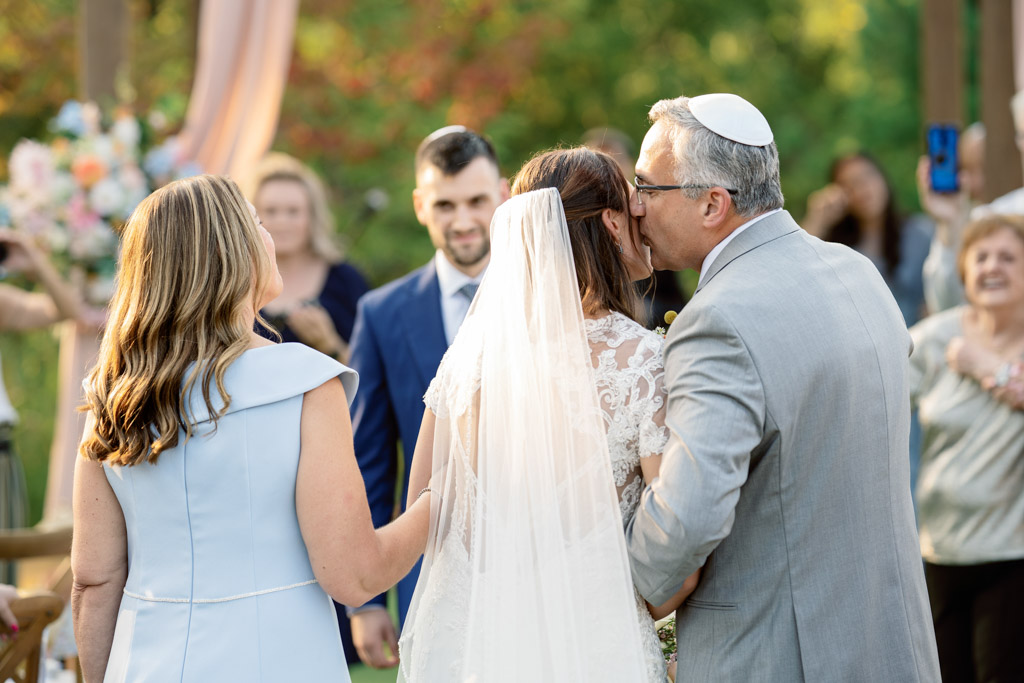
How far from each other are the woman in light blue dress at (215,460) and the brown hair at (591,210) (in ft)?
1.98

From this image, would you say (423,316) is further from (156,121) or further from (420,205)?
(156,121)

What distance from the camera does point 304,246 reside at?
17.7 ft

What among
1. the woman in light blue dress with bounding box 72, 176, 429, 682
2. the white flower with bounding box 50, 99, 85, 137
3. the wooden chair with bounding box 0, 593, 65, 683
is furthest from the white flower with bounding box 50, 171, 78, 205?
the woman in light blue dress with bounding box 72, 176, 429, 682

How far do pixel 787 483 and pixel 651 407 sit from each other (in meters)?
0.32

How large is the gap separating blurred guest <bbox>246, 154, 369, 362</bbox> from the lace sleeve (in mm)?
2984

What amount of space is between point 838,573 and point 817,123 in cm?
1366

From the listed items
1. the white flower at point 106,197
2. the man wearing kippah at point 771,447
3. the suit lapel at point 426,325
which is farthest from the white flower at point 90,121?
the man wearing kippah at point 771,447

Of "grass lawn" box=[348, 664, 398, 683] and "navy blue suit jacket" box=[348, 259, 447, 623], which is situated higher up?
"navy blue suit jacket" box=[348, 259, 447, 623]

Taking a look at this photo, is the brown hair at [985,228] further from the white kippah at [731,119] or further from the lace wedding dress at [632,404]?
the lace wedding dress at [632,404]

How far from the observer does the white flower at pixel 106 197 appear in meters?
5.31

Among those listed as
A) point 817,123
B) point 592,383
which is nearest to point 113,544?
point 592,383

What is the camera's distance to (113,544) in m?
2.36

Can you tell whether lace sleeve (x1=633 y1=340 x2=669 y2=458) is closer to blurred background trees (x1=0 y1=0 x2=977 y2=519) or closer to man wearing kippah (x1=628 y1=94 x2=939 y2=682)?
man wearing kippah (x1=628 y1=94 x2=939 y2=682)

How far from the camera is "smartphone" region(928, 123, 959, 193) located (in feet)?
16.4
